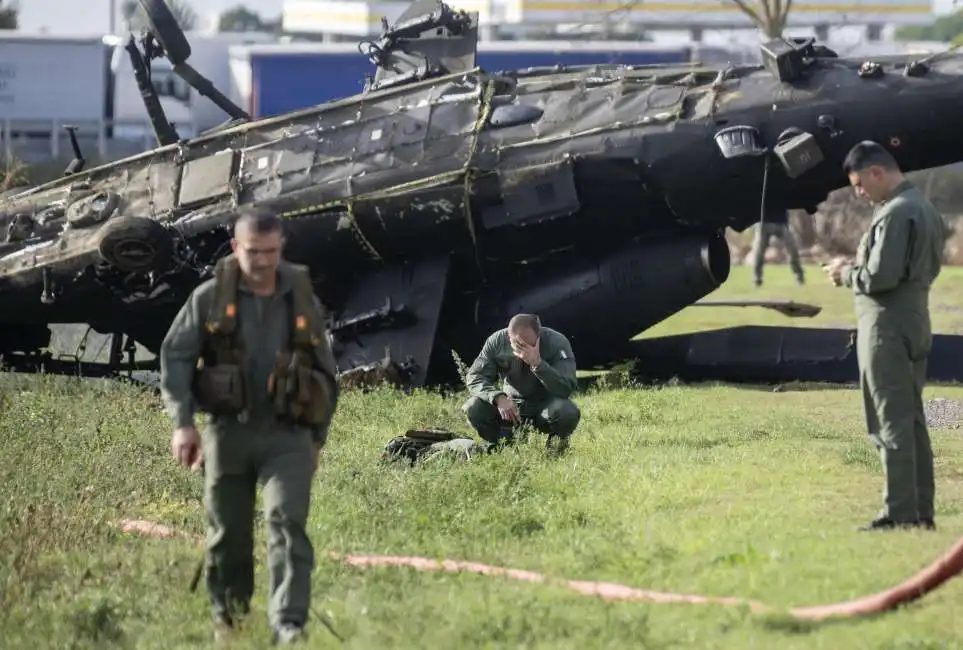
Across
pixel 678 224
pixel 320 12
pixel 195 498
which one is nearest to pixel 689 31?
pixel 320 12

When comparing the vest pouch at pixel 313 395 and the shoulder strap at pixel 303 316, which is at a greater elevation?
the shoulder strap at pixel 303 316

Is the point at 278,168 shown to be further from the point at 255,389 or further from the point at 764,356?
the point at 255,389

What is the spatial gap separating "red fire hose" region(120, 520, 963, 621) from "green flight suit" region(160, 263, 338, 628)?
1.33m

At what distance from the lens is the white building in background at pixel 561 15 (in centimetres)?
6862

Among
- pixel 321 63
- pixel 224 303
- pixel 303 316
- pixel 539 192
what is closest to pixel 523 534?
pixel 303 316

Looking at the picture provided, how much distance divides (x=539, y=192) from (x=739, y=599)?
840 centimetres

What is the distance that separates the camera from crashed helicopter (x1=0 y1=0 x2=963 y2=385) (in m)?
14.8

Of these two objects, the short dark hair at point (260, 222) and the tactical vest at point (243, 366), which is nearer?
the short dark hair at point (260, 222)

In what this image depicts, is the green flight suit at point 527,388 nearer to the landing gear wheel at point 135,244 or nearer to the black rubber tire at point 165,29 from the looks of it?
the landing gear wheel at point 135,244

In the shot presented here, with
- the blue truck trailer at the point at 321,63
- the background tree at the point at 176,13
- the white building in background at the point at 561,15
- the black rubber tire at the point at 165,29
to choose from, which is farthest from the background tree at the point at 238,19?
the black rubber tire at the point at 165,29

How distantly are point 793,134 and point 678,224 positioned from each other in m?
1.56

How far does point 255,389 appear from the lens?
22.8ft

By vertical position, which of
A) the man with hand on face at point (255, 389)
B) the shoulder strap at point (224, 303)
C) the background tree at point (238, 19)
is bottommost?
the background tree at point (238, 19)

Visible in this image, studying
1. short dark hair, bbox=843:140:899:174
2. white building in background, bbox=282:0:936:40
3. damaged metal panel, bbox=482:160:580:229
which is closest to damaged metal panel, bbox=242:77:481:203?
damaged metal panel, bbox=482:160:580:229
